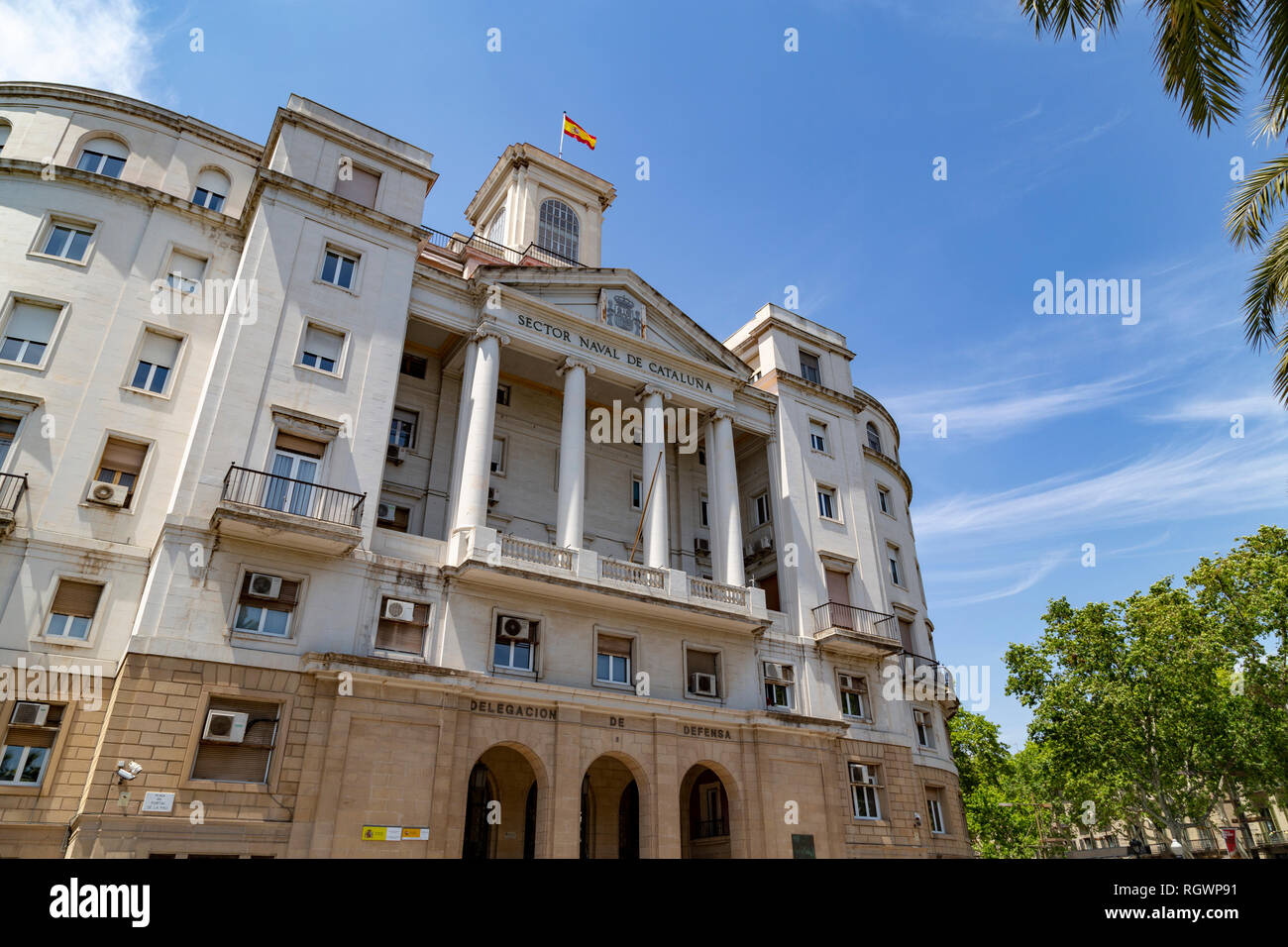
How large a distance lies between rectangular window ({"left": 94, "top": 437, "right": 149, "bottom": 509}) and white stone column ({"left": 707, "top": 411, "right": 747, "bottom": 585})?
1933 centimetres

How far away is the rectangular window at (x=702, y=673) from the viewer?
2711 cm

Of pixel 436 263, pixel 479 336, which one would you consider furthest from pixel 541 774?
pixel 436 263

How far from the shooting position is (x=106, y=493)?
21125 mm

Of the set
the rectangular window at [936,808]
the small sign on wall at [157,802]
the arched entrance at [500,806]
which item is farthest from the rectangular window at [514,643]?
the rectangular window at [936,808]

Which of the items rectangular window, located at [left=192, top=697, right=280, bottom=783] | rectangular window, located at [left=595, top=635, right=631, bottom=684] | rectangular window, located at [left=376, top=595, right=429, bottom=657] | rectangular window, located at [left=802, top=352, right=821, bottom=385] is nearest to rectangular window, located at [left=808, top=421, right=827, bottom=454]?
rectangular window, located at [left=802, top=352, right=821, bottom=385]

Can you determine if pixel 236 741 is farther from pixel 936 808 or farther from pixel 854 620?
pixel 936 808

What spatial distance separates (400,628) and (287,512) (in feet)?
14.8

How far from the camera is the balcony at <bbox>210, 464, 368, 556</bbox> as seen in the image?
20.0m

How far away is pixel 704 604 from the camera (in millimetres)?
27141

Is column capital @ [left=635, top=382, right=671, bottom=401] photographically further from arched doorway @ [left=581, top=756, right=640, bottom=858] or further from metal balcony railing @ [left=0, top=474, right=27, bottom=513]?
metal balcony railing @ [left=0, top=474, right=27, bottom=513]

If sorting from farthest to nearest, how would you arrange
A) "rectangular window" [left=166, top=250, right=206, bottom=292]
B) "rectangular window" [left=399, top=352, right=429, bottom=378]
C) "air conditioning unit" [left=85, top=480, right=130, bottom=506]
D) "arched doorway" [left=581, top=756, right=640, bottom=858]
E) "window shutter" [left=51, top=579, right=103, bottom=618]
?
"rectangular window" [left=399, top=352, right=429, bottom=378] < "arched doorway" [left=581, top=756, right=640, bottom=858] < "rectangular window" [left=166, top=250, right=206, bottom=292] < "air conditioning unit" [left=85, top=480, right=130, bottom=506] < "window shutter" [left=51, top=579, right=103, bottom=618]

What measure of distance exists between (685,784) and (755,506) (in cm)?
1265

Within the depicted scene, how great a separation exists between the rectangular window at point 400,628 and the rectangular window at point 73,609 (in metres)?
7.06

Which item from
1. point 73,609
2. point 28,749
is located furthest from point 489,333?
point 28,749
